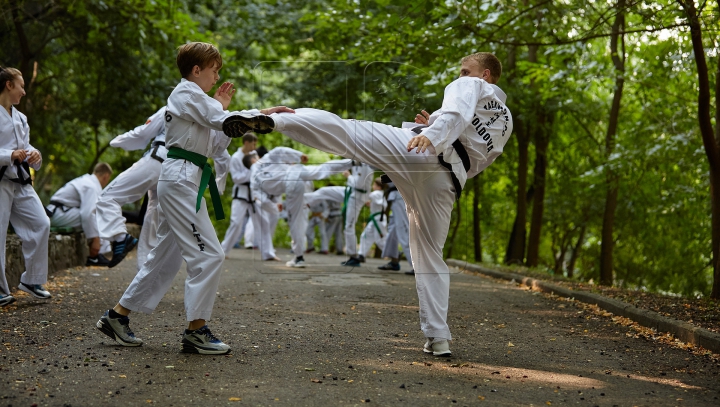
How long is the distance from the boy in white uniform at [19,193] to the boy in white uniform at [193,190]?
2747 mm

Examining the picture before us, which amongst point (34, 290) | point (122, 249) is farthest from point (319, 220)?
point (34, 290)

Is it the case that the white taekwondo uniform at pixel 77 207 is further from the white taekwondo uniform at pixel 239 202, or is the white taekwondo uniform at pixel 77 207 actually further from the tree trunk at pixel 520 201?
the tree trunk at pixel 520 201

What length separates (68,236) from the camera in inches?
506

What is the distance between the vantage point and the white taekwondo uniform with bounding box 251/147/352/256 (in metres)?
14.1

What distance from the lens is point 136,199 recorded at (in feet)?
32.1

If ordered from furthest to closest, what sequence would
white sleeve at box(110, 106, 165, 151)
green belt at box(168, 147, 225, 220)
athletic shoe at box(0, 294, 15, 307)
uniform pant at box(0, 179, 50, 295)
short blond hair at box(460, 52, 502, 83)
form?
1. white sleeve at box(110, 106, 165, 151)
2. uniform pant at box(0, 179, 50, 295)
3. athletic shoe at box(0, 294, 15, 307)
4. short blond hair at box(460, 52, 502, 83)
5. green belt at box(168, 147, 225, 220)

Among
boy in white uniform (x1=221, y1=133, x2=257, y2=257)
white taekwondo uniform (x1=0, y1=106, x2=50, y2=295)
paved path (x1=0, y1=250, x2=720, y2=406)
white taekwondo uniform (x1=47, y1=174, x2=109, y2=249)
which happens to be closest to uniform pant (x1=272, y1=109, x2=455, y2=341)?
paved path (x1=0, y1=250, x2=720, y2=406)

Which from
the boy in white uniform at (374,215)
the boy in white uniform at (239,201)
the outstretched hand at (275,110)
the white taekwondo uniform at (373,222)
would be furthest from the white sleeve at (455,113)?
the white taekwondo uniform at (373,222)

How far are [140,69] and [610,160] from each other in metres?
10.9

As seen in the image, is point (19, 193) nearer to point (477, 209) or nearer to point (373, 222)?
point (373, 222)

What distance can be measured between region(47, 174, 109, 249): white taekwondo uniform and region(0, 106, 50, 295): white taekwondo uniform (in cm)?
502

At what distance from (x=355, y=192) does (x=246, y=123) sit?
989 cm

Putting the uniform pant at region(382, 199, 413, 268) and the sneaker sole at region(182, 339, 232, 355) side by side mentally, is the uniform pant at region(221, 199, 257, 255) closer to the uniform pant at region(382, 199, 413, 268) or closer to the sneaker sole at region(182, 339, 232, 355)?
the uniform pant at region(382, 199, 413, 268)

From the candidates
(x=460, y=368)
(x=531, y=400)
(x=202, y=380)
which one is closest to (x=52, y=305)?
(x=202, y=380)
